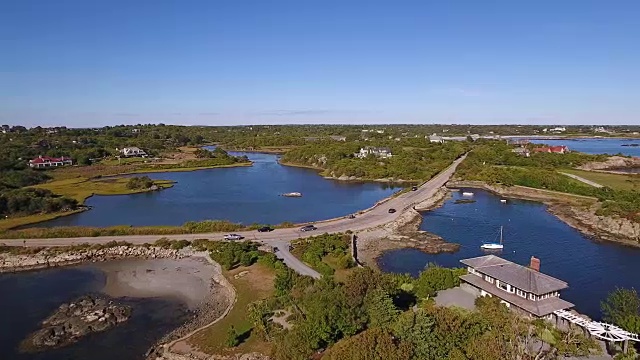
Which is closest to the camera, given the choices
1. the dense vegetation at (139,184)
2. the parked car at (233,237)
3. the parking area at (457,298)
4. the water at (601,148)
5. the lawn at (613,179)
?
the parking area at (457,298)

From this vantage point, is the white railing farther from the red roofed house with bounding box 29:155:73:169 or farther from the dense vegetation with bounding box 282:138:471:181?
the red roofed house with bounding box 29:155:73:169

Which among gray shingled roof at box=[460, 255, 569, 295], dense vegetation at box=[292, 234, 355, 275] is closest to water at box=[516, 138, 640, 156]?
dense vegetation at box=[292, 234, 355, 275]

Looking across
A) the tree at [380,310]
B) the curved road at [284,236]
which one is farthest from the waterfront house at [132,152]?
the tree at [380,310]

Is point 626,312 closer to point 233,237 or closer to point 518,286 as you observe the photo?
point 518,286

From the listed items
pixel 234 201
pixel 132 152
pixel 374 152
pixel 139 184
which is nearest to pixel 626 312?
pixel 234 201

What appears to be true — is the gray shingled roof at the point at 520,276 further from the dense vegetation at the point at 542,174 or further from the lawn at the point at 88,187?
the lawn at the point at 88,187

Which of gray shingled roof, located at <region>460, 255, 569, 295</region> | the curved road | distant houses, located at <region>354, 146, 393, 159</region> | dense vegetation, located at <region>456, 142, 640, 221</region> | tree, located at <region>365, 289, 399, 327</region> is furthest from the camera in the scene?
distant houses, located at <region>354, 146, 393, 159</region>

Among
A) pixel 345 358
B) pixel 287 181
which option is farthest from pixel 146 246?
pixel 287 181
